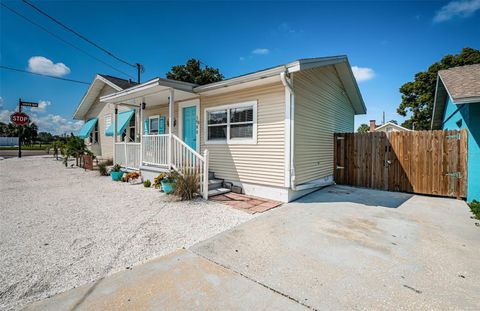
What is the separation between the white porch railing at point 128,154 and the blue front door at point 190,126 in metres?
1.92

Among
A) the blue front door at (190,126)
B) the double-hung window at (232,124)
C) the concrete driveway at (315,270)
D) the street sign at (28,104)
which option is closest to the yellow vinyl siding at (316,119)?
the double-hung window at (232,124)

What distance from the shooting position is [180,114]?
332 inches

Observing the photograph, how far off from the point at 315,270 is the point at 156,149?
6.52 metres

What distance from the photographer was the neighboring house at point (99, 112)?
13320 millimetres

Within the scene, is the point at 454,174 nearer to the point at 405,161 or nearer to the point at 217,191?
the point at 405,161

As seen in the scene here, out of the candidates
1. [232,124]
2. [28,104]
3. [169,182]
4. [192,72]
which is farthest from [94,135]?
[192,72]

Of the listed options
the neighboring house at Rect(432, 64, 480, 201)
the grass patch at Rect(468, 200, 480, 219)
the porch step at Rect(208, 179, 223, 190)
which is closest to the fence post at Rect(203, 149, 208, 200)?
the porch step at Rect(208, 179, 223, 190)

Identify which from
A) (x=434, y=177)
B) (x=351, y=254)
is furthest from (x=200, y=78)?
(x=351, y=254)

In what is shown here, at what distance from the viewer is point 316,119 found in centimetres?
712

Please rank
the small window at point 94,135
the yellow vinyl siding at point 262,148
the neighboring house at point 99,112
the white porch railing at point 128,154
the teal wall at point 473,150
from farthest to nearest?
the small window at point 94,135
the neighboring house at point 99,112
the white porch railing at point 128,154
the yellow vinyl siding at point 262,148
the teal wall at point 473,150

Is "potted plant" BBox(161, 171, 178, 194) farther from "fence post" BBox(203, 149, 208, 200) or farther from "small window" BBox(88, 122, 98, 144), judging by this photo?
"small window" BBox(88, 122, 98, 144)

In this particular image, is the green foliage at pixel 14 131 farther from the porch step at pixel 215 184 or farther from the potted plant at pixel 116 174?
the porch step at pixel 215 184

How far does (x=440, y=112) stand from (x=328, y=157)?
6.89 m

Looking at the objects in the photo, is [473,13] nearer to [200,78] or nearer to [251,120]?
[251,120]
